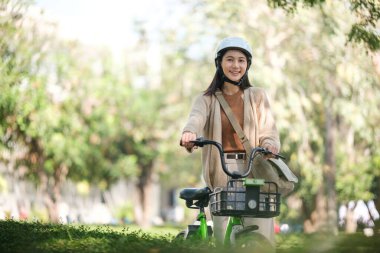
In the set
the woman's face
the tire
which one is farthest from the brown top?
the tire

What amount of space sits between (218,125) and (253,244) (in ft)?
4.13

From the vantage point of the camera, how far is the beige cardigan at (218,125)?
7.32 metres

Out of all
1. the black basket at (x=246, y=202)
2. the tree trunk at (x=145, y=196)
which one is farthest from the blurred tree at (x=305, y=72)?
the tree trunk at (x=145, y=196)

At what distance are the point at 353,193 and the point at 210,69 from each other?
679cm

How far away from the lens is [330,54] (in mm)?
24828

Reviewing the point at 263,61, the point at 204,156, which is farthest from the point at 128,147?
the point at 204,156

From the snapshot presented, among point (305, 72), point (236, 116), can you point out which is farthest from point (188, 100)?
point (236, 116)

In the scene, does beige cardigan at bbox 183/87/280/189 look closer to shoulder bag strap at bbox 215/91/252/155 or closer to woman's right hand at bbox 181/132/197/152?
shoulder bag strap at bbox 215/91/252/155

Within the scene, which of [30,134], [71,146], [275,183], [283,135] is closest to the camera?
[275,183]

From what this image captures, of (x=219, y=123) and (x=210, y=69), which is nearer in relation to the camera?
(x=219, y=123)

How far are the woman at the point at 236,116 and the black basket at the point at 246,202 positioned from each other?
2.79ft

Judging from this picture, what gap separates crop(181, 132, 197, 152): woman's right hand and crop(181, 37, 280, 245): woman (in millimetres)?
463

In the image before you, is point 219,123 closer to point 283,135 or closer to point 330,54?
point 330,54

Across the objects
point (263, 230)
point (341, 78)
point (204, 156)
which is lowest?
point (263, 230)
